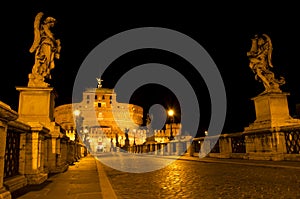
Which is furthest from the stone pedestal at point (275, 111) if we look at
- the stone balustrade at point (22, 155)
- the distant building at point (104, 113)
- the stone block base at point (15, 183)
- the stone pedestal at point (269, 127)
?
the distant building at point (104, 113)

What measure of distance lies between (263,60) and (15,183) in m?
12.9

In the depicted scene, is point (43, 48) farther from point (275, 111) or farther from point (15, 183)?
point (275, 111)

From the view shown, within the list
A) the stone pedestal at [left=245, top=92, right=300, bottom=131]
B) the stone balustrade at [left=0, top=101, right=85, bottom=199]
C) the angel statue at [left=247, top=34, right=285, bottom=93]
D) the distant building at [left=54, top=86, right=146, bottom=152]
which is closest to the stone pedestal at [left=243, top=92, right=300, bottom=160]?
the stone pedestal at [left=245, top=92, right=300, bottom=131]

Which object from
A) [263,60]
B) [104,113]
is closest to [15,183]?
[263,60]

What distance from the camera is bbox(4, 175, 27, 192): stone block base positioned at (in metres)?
5.84

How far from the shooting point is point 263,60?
14422 millimetres

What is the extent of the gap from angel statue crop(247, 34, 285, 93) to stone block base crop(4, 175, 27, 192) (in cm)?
1195

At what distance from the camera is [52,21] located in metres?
11.8

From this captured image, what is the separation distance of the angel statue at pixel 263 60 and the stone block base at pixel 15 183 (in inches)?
471

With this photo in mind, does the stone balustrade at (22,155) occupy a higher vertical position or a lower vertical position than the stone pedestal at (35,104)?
lower

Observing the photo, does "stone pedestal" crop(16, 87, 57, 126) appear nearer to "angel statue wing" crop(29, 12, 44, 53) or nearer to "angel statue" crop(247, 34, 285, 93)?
"angel statue wing" crop(29, 12, 44, 53)

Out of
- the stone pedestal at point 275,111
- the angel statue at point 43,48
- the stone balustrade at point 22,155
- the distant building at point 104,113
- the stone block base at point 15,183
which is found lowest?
the stone block base at point 15,183

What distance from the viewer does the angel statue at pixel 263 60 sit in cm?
1412

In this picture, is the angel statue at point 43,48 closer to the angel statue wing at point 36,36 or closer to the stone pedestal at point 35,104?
the angel statue wing at point 36,36
